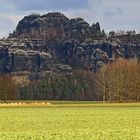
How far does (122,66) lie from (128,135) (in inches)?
4798

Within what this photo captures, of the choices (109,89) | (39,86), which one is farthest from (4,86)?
(39,86)

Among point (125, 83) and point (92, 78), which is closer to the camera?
point (125, 83)

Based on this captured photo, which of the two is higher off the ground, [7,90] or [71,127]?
[7,90]

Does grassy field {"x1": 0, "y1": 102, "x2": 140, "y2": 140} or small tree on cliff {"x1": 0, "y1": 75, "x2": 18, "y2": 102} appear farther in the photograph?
small tree on cliff {"x1": 0, "y1": 75, "x2": 18, "y2": 102}

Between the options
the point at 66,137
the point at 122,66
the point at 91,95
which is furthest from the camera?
the point at 91,95

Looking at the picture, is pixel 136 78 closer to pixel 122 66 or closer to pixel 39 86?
pixel 122 66

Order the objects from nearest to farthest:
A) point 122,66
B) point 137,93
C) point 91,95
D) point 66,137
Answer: point 66,137, point 137,93, point 122,66, point 91,95

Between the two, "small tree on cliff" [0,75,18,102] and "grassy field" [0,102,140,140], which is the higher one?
"small tree on cliff" [0,75,18,102]

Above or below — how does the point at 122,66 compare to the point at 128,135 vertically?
above

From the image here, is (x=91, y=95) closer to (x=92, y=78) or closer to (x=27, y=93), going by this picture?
(x=92, y=78)

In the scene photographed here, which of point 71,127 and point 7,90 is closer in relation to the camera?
point 71,127

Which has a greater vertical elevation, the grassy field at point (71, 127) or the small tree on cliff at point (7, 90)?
the small tree on cliff at point (7, 90)

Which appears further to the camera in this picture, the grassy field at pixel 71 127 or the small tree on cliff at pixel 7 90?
the small tree on cliff at pixel 7 90

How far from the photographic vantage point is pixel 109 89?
5650 inches
